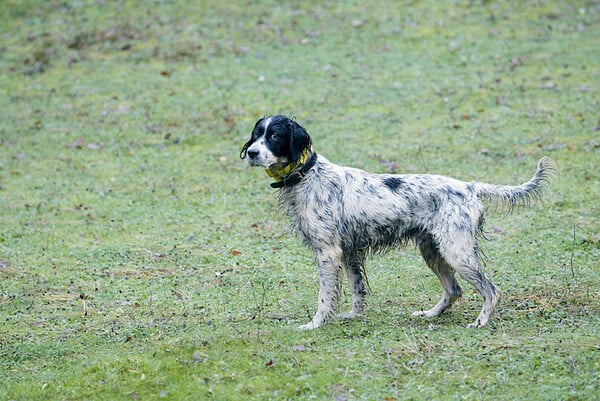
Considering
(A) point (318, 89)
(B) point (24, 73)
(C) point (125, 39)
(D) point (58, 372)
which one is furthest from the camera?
(C) point (125, 39)

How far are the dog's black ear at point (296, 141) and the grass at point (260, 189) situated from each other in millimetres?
1594

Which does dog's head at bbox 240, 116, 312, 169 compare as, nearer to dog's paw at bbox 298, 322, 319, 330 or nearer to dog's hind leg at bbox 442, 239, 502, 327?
dog's paw at bbox 298, 322, 319, 330

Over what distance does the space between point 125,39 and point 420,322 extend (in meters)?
14.4

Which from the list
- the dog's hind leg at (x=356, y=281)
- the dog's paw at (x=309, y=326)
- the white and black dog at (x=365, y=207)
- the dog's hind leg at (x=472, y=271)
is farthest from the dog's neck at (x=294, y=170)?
the dog's hind leg at (x=472, y=271)

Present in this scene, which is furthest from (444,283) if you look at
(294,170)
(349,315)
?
(294,170)

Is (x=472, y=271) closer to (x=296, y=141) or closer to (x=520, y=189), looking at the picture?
(x=520, y=189)

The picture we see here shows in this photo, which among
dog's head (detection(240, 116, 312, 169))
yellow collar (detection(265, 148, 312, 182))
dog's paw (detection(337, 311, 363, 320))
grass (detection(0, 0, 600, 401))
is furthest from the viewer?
dog's paw (detection(337, 311, 363, 320))

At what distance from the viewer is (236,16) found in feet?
68.3

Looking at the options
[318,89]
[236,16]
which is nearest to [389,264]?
[318,89]

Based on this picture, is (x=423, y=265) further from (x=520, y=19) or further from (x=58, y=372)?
(x=520, y=19)

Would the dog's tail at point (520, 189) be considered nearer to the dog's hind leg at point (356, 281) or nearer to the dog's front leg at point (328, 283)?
the dog's hind leg at point (356, 281)

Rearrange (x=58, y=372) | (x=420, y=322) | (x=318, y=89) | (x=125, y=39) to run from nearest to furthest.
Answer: (x=58, y=372) → (x=420, y=322) → (x=318, y=89) → (x=125, y=39)

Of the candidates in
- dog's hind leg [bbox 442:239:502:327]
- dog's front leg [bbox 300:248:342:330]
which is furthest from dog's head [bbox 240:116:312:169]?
dog's hind leg [bbox 442:239:502:327]

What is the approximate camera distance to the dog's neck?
800 cm
